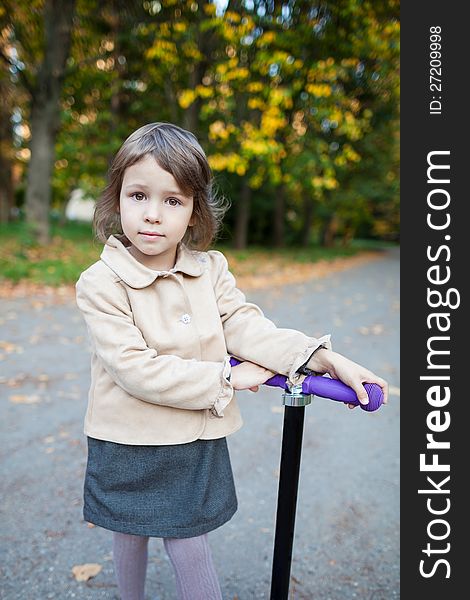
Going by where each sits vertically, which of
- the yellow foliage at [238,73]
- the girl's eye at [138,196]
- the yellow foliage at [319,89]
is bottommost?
the girl's eye at [138,196]

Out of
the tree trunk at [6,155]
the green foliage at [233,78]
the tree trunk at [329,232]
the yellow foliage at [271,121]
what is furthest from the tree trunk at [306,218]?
the yellow foliage at [271,121]

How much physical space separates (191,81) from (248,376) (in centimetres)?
1201

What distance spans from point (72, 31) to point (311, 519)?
1153 centimetres

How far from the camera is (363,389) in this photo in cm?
150

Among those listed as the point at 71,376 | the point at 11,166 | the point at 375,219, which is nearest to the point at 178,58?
the point at 71,376

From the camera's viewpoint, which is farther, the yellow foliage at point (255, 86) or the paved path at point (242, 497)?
the yellow foliage at point (255, 86)

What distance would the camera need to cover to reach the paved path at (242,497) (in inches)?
99.0

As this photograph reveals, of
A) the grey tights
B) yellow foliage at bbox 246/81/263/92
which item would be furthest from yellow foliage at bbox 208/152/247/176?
the grey tights

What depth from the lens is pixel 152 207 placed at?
165 cm

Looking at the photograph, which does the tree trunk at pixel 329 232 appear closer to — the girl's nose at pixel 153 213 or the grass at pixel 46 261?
the grass at pixel 46 261

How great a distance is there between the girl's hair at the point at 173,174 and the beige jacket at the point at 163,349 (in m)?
0.12

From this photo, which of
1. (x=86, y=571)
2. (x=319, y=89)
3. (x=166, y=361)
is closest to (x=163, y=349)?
(x=166, y=361)

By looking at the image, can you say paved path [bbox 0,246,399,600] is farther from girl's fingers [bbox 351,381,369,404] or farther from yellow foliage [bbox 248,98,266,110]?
yellow foliage [bbox 248,98,266,110]

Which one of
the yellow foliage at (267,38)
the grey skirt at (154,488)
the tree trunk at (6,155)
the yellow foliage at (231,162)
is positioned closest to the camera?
the grey skirt at (154,488)
